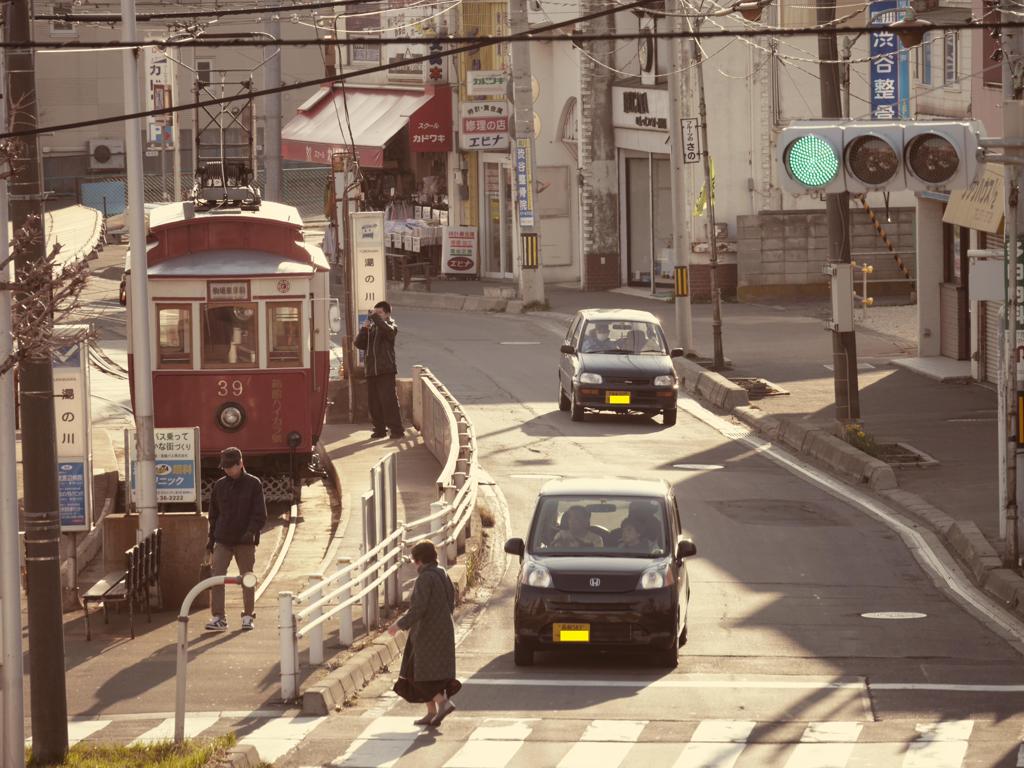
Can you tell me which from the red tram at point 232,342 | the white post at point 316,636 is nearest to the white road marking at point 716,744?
the white post at point 316,636

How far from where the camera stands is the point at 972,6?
32.1 metres

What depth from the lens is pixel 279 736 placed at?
1340 cm

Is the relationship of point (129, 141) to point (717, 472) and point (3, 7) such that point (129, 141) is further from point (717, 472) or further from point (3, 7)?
point (717, 472)

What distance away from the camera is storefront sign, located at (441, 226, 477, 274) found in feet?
177

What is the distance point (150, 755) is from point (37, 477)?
6.80 ft

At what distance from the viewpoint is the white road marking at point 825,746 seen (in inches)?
504

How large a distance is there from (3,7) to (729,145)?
35.6 m

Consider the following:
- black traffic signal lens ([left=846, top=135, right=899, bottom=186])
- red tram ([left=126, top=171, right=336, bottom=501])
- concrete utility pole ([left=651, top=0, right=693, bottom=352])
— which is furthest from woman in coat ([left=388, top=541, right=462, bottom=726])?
concrete utility pole ([left=651, top=0, right=693, bottom=352])

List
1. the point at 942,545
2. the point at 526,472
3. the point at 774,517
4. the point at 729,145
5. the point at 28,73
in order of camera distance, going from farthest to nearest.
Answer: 1. the point at 729,145
2. the point at 526,472
3. the point at 774,517
4. the point at 942,545
5. the point at 28,73

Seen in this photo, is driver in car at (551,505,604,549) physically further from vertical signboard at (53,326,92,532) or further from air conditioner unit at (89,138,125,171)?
air conditioner unit at (89,138,125,171)

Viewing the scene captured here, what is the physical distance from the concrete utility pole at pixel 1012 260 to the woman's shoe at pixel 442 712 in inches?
314

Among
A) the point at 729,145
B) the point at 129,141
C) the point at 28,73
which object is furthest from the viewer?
the point at 729,145

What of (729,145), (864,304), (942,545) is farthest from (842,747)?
(729,145)

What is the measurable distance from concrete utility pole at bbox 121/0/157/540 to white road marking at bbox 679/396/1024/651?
8.81 metres
